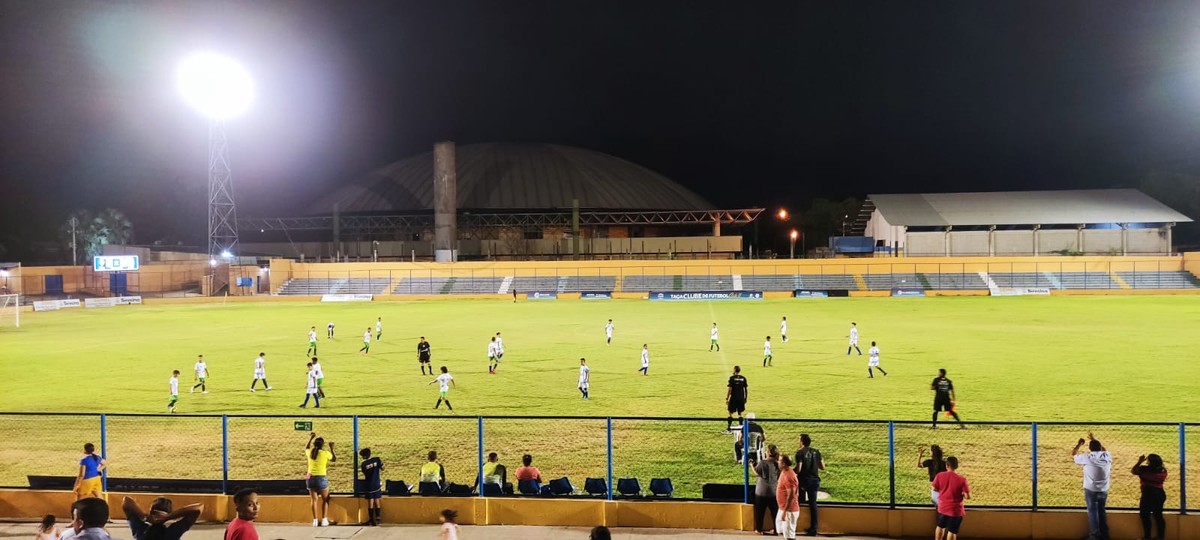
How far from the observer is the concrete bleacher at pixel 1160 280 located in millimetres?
69000

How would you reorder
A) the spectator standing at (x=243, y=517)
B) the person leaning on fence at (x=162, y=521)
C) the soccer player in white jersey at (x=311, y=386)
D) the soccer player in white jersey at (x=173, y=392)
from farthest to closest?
the soccer player in white jersey at (x=311, y=386), the soccer player in white jersey at (x=173, y=392), the spectator standing at (x=243, y=517), the person leaning on fence at (x=162, y=521)

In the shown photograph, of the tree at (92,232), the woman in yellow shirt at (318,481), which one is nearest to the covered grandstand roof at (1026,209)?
the woman in yellow shirt at (318,481)

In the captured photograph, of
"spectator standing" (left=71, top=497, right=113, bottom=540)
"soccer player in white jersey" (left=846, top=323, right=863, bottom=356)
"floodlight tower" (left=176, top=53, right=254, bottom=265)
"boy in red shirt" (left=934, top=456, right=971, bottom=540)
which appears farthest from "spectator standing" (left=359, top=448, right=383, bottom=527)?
"floodlight tower" (left=176, top=53, right=254, bottom=265)

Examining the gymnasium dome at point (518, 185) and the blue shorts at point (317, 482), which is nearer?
the blue shorts at point (317, 482)

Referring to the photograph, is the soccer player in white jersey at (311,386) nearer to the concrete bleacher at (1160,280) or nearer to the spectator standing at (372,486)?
the spectator standing at (372,486)

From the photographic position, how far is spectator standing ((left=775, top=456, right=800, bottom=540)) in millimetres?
9859

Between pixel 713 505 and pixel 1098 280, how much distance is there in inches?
2936

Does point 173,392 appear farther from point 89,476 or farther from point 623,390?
point 623,390

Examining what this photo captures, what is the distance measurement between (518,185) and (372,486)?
97173 millimetres

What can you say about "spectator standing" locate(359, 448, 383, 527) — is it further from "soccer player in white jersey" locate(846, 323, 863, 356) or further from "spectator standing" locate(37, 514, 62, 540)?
"soccer player in white jersey" locate(846, 323, 863, 356)

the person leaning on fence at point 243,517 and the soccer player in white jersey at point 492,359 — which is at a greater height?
the person leaning on fence at point 243,517

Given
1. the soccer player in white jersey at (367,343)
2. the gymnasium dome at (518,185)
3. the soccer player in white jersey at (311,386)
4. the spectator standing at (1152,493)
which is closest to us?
the spectator standing at (1152,493)

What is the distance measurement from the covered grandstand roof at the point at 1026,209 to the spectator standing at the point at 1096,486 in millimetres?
71642

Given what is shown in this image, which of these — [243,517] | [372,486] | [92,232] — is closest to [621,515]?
[372,486]
